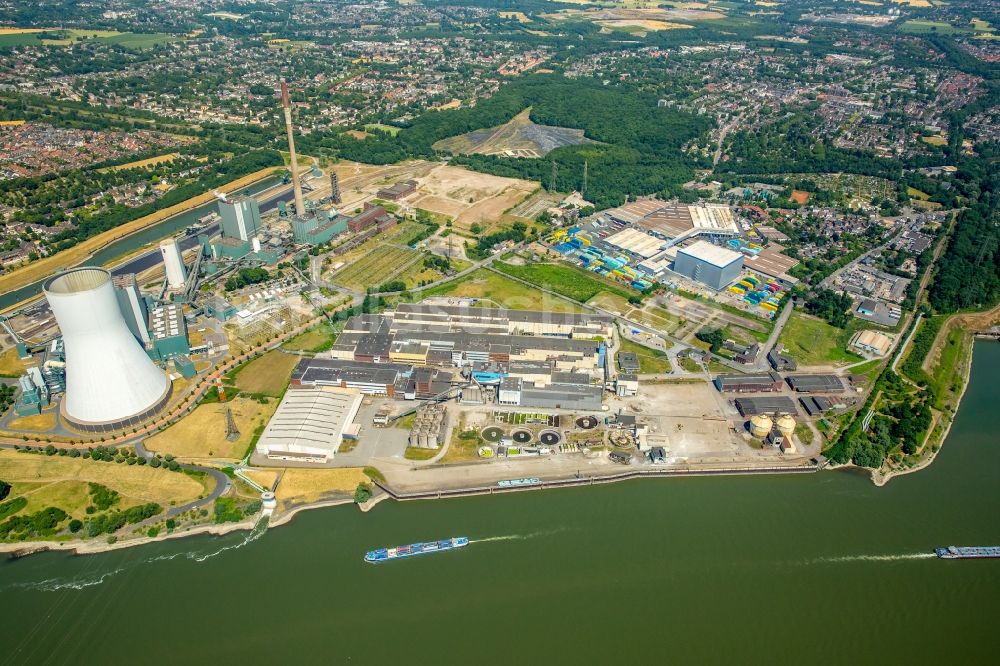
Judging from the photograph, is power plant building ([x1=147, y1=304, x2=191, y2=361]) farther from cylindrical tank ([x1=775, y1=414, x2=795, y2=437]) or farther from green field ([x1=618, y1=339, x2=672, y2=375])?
cylindrical tank ([x1=775, y1=414, x2=795, y2=437])

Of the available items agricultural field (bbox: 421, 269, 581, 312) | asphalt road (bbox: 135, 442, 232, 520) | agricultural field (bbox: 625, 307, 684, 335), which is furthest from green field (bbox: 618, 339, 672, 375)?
asphalt road (bbox: 135, 442, 232, 520)

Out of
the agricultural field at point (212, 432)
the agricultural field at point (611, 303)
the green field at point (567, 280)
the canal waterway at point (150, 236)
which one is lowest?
the canal waterway at point (150, 236)

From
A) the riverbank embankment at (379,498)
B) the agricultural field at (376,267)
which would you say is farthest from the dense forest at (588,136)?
the riverbank embankment at (379,498)

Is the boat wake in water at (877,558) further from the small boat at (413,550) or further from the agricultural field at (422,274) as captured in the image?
the agricultural field at (422,274)

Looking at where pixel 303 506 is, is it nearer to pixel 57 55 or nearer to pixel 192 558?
pixel 192 558

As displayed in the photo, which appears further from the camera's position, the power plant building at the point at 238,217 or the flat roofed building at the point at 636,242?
the flat roofed building at the point at 636,242

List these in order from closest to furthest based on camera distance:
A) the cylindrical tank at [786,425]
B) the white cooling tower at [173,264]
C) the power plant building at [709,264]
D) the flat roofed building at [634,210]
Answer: the cylindrical tank at [786,425], the white cooling tower at [173,264], the power plant building at [709,264], the flat roofed building at [634,210]
